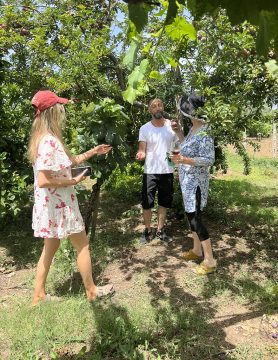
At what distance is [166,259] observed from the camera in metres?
4.21

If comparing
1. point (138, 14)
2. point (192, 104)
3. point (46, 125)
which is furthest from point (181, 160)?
point (138, 14)

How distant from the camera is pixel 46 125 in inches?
117

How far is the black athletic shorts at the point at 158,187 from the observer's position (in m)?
4.58

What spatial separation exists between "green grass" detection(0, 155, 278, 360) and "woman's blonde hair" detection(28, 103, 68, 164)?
47.8 inches

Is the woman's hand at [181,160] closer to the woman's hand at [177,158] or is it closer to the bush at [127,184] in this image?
the woman's hand at [177,158]

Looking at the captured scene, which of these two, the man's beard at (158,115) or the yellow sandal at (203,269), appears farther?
the man's beard at (158,115)

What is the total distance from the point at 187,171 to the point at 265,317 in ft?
4.50

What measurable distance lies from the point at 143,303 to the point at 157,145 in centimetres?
182

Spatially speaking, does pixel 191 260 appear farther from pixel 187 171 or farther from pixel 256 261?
pixel 187 171

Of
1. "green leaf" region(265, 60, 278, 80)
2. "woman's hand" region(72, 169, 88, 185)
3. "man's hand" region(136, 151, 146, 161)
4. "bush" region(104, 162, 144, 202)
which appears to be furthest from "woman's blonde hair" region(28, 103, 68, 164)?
"bush" region(104, 162, 144, 202)

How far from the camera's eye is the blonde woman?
9.64 feet

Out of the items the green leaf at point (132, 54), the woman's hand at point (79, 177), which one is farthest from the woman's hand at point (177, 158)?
the green leaf at point (132, 54)

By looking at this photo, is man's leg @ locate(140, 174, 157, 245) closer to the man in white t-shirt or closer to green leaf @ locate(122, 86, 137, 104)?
the man in white t-shirt

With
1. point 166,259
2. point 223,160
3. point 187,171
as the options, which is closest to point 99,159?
point 187,171
